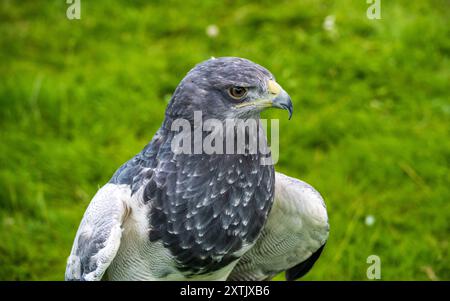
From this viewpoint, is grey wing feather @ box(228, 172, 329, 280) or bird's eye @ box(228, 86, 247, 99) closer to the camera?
bird's eye @ box(228, 86, 247, 99)

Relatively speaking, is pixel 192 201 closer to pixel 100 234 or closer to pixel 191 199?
pixel 191 199

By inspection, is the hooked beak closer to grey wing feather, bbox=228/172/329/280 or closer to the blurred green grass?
grey wing feather, bbox=228/172/329/280

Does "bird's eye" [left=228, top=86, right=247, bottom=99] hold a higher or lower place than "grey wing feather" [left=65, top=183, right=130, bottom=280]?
higher

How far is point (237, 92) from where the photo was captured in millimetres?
3238

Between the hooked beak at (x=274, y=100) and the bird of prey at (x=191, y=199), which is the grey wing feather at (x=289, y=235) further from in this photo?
the hooked beak at (x=274, y=100)

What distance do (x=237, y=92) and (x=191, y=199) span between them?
0.58 meters

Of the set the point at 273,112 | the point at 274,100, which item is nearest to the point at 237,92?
the point at 274,100

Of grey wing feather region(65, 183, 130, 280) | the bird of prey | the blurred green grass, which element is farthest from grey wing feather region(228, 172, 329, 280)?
the blurred green grass

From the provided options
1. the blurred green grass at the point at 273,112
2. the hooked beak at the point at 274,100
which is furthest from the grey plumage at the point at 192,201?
the blurred green grass at the point at 273,112

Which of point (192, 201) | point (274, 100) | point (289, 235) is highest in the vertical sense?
point (274, 100)

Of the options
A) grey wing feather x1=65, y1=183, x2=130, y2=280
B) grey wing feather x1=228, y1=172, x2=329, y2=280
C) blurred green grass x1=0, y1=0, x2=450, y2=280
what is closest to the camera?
grey wing feather x1=65, y1=183, x2=130, y2=280

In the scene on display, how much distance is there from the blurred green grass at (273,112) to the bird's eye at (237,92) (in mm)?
2178

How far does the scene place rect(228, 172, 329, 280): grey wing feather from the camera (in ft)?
11.8

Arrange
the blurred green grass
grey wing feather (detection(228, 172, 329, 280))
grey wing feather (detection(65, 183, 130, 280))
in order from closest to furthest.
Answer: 1. grey wing feather (detection(65, 183, 130, 280))
2. grey wing feather (detection(228, 172, 329, 280))
3. the blurred green grass
